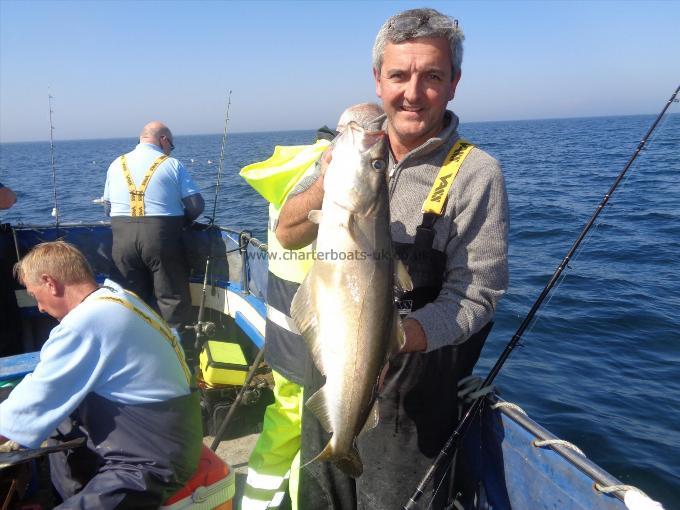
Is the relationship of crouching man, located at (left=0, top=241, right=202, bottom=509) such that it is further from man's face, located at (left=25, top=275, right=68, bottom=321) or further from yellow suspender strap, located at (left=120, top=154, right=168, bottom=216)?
yellow suspender strap, located at (left=120, top=154, right=168, bottom=216)

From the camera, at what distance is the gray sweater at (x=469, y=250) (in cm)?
240

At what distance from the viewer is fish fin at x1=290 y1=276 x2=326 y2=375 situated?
94.7 inches

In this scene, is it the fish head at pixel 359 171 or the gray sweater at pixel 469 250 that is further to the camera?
the gray sweater at pixel 469 250

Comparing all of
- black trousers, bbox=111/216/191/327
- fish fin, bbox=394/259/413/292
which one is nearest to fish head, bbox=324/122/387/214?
fish fin, bbox=394/259/413/292

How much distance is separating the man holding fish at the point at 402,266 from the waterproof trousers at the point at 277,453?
3.11 ft

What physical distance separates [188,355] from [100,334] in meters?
4.04

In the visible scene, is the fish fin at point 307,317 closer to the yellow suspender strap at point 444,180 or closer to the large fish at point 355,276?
the large fish at point 355,276

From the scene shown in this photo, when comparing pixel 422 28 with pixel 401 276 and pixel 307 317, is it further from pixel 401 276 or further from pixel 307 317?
pixel 307 317

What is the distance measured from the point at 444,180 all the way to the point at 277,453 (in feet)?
7.72

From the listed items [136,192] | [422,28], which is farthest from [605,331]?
[136,192]

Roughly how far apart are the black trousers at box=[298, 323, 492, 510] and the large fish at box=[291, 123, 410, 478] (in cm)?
32

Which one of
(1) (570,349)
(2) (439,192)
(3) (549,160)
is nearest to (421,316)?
(2) (439,192)

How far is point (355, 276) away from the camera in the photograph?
2.26 metres

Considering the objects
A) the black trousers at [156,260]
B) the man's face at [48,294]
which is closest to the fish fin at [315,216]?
the man's face at [48,294]
